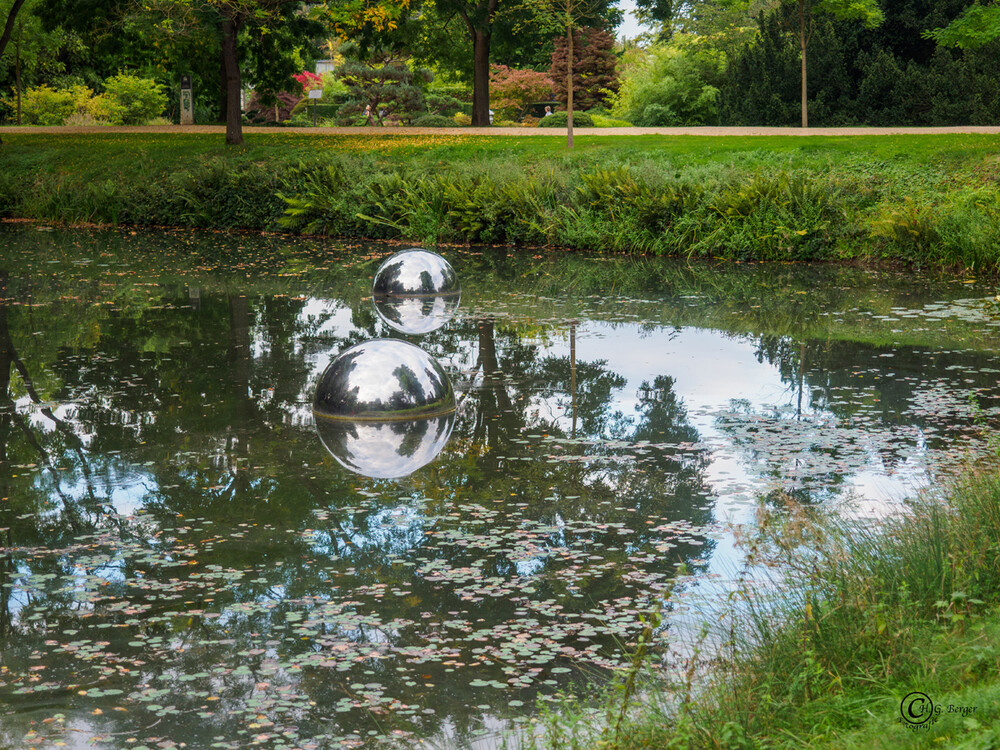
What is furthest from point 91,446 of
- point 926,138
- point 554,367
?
point 926,138

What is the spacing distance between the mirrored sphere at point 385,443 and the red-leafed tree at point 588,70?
42455 mm

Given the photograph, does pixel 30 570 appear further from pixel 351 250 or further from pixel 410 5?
pixel 410 5

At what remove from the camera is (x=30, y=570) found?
6.45 m

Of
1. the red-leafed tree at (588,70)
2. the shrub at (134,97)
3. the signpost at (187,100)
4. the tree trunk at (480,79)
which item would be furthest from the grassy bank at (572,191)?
the red-leafed tree at (588,70)

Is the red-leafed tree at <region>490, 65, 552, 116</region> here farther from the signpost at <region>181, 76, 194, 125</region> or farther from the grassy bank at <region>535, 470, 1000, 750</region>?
the grassy bank at <region>535, 470, 1000, 750</region>

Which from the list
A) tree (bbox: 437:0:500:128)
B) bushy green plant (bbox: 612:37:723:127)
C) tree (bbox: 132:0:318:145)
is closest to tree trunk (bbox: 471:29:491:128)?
tree (bbox: 437:0:500:128)

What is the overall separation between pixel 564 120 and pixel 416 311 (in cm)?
2853

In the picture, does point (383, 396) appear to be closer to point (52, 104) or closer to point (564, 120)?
point (564, 120)

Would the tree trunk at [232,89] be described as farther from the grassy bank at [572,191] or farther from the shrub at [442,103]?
the shrub at [442,103]

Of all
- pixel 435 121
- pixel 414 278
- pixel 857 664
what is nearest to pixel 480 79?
pixel 435 121

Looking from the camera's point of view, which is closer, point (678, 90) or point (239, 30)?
point (239, 30)

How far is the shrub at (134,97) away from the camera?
51312mm

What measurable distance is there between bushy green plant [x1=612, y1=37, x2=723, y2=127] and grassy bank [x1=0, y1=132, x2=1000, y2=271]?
13.9 metres

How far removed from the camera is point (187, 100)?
41969 millimetres
